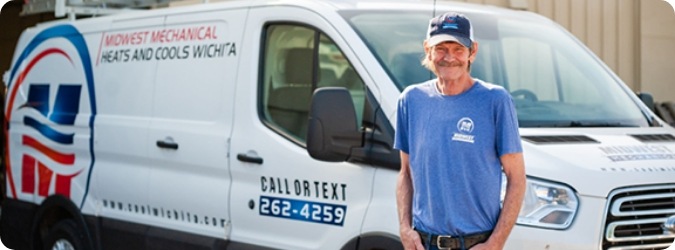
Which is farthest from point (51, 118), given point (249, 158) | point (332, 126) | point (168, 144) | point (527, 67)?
point (527, 67)

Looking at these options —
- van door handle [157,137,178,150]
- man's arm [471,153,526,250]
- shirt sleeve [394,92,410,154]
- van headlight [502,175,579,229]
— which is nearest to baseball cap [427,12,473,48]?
shirt sleeve [394,92,410,154]

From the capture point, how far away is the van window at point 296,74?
5.89 m

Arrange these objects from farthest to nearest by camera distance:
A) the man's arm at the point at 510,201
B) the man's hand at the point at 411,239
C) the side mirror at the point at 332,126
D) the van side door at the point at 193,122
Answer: the van side door at the point at 193,122
the side mirror at the point at 332,126
the man's hand at the point at 411,239
the man's arm at the point at 510,201

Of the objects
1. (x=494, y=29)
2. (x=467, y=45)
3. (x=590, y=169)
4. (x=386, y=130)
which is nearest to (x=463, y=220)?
(x=467, y=45)

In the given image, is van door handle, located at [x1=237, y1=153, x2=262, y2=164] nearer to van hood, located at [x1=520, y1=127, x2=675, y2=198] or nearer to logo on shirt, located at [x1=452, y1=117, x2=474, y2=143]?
van hood, located at [x1=520, y1=127, x2=675, y2=198]

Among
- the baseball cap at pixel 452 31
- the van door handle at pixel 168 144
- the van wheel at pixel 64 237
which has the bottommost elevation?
the van wheel at pixel 64 237

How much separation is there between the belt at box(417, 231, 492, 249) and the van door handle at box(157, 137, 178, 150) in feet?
10.1

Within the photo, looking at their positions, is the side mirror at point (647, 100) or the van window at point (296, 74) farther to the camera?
the side mirror at point (647, 100)

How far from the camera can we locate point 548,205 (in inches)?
189

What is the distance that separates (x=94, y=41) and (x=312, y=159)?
2.77 metres

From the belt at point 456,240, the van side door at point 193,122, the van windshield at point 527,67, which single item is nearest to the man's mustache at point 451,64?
the belt at point 456,240

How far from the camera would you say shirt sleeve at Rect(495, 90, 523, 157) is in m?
3.90

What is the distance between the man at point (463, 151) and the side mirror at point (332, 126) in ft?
4.14

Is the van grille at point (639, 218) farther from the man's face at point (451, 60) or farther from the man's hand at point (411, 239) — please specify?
the man's face at point (451, 60)
